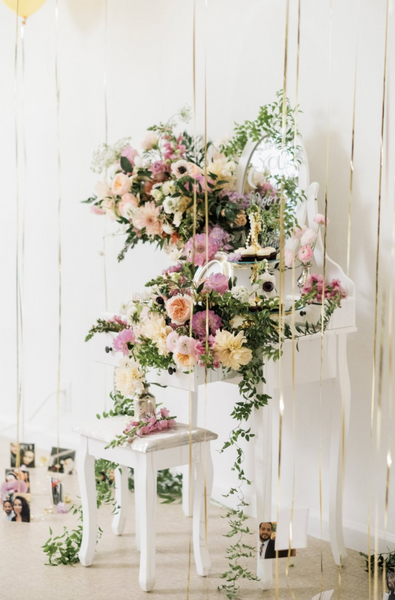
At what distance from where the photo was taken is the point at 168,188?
2605 millimetres

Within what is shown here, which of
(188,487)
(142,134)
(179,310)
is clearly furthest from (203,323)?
(142,134)

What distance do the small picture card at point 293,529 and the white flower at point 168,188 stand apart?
108 centimetres

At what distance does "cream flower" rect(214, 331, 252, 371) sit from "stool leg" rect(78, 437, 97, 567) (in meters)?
0.56

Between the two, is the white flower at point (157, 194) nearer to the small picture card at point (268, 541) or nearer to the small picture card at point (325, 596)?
the small picture card at point (268, 541)

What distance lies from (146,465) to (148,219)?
0.87m

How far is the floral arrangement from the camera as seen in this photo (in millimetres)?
2605

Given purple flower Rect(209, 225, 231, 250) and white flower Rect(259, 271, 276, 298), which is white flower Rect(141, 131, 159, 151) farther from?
white flower Rect(259, 271, 276, 298)

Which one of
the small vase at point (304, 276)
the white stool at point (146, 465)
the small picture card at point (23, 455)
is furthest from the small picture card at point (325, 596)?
the small picture card at point (23, 455)

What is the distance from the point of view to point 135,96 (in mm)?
3246

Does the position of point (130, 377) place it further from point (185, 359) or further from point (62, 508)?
point (62, 508)

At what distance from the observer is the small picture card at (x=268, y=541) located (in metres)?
2.18

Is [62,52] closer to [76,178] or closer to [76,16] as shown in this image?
[76,16]

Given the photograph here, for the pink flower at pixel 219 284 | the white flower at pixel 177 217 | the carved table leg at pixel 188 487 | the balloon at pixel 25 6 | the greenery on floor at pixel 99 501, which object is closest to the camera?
the pink flower at pixel 219 284

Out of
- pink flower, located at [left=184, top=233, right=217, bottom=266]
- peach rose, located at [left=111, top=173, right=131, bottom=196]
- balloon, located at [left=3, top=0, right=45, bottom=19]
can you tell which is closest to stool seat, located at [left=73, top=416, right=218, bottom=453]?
→ pink flower, located at [left=184, top=233, right=217, bottom=266]
